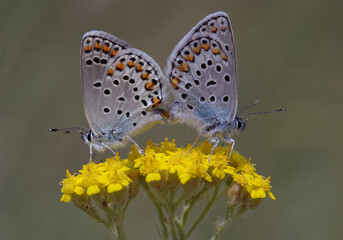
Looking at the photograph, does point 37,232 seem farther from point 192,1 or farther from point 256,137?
point 192,1

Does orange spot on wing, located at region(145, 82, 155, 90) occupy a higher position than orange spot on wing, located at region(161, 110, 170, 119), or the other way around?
orange spot on wing, located at region(145, 82, 155, 90)

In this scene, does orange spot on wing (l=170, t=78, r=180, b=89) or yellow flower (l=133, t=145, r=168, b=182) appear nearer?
yellow flower (l=133, t=145, r=168, b=182)

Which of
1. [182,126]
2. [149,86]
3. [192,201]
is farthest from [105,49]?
[182,126]

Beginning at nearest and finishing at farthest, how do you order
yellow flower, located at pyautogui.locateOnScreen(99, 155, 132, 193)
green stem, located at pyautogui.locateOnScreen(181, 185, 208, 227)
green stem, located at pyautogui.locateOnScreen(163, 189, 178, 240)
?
yellow flower, located at pyautogui.locateOnScreen(99, 155, 132, 193)
green stem, located at pyautogui.locateOnScreen(163, 189, 178, 240)
green stem, located at pyautogui.locateOnScreen(181, 185, 208, 227)

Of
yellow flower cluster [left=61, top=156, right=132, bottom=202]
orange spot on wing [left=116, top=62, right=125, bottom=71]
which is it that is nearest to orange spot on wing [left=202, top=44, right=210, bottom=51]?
orange spot on wing [left=116, top=62, right=125, bottom=71]

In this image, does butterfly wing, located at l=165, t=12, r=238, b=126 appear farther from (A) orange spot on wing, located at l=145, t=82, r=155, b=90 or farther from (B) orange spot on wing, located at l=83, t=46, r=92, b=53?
(B) orange spot on wing, located at l=83, t=46, r=92, b=53

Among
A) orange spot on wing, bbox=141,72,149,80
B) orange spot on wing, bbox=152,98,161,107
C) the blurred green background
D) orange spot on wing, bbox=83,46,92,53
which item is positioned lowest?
the blurred green background

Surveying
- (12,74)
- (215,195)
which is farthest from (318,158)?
(12,74)
